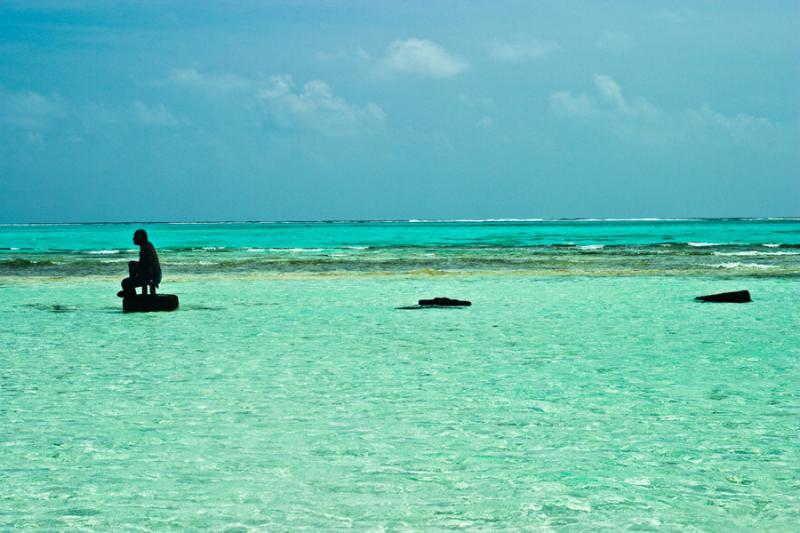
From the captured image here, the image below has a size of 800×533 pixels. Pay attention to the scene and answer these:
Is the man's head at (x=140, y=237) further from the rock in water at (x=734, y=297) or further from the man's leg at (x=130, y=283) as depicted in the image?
the rock in water at (x=734, y=297)

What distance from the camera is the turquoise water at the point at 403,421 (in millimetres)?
5164

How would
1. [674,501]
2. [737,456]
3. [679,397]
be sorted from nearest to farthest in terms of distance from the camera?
[674,501] → [737,456] → [679,397]

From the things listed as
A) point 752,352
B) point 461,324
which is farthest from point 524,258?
point 752,352

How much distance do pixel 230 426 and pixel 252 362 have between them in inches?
138

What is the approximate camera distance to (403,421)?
289 inches

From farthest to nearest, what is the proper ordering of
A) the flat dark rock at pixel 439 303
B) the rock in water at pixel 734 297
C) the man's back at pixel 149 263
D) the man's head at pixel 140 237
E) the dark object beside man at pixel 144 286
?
1. the rock in water at pixel 734 297
2. the flat dark rock at pixel 439 303
3. the dark object beside man at pixel 144 286
4. the man's back at pixel 149 263
5. the man's head at pixel 140 237

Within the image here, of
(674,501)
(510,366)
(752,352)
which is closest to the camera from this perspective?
(674,501)

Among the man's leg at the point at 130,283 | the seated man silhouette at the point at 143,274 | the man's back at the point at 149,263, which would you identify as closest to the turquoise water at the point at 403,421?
the man's leg at the point at 130,283

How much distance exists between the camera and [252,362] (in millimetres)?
10688

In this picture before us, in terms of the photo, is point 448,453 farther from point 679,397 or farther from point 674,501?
point 679,397

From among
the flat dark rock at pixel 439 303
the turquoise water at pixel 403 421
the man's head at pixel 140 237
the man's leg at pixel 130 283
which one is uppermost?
the man's head at pixel 140 237

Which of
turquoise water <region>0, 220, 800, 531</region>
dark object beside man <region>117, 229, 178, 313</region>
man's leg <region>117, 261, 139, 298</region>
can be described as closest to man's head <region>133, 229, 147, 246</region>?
dark object beside man <region>117, 229, 178, 313</region>

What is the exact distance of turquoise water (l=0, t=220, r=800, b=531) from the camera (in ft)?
16.9

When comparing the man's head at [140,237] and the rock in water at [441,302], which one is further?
the rock in water at [441,302]
